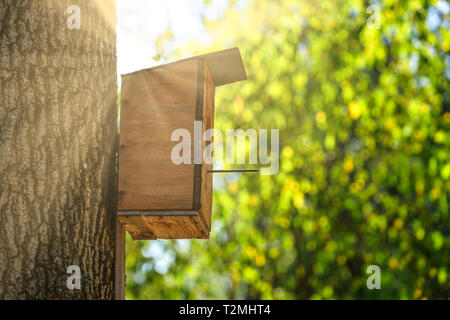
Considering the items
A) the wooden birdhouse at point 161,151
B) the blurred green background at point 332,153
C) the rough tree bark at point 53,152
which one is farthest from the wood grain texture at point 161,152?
the blurred green background at point 332,153

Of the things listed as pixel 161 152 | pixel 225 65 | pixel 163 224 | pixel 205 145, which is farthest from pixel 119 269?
pixel 225 65

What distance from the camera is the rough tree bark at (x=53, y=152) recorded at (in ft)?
6.42

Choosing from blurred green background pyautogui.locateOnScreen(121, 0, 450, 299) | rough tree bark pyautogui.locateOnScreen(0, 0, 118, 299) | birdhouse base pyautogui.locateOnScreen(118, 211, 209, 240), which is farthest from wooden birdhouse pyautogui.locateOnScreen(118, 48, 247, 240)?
blurred green background pyautogui.locateOnScreen(121, 0, 450, 299)

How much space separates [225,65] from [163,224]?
799 mm

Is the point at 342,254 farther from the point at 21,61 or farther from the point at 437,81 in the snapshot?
the point at 21,61

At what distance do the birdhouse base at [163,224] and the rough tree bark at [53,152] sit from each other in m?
0.19

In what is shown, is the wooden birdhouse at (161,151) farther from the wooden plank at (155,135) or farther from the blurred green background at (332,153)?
the blurred green background at (332,153)

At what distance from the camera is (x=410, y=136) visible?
5730 millimetres

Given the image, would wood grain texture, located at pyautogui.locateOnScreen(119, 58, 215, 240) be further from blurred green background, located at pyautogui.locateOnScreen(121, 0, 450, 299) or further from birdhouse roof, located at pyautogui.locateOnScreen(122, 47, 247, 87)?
blurred green background, located at pyautogui.locateOnScreen(121, 0, 450, 299)

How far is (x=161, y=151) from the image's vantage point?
8.04ft

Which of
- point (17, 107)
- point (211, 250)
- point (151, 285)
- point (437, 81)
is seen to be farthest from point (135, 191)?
point (151, 285)

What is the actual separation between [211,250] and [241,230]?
20.0 inches
